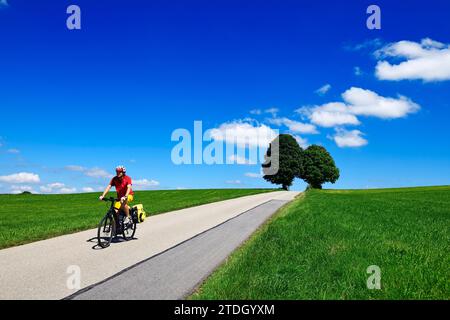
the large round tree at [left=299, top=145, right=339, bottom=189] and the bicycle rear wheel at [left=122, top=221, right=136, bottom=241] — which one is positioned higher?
the large round tree at [left=299, top=145, right=339, bottom=189]

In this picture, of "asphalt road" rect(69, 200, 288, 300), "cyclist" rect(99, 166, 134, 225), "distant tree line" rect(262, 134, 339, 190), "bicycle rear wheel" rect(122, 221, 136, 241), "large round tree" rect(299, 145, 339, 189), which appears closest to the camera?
"asphalt road" rect(69, 200, 288, 300)

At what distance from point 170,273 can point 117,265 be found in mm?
1404

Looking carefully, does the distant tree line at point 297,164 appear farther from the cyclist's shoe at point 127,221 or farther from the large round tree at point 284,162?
the cyclist's shoe at point 127,221

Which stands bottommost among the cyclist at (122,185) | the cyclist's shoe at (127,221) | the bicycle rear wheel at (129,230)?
the bicycle rear wheel at (129,230)

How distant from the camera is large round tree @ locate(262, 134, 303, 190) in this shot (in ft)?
253

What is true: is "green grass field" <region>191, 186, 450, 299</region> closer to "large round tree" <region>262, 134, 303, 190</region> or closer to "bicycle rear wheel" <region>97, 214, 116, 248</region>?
"bicycle rear wheel" <region>97, 214, 116, 248</region>

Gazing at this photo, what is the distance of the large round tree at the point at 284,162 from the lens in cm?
7725

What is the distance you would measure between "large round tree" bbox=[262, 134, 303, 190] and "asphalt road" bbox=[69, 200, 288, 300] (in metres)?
64.6

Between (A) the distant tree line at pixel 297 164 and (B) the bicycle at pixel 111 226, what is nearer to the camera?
(B) the bicycle at pixel 111 226

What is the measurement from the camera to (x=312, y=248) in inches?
419

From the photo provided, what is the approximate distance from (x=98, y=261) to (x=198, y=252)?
261 cm

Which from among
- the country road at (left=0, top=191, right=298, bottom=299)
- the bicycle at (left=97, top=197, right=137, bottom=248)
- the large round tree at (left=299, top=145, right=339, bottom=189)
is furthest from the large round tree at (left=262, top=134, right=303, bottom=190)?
the bicycle at (left=97, top=197, right=137, bottom=248)

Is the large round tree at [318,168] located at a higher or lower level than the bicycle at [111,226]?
higher

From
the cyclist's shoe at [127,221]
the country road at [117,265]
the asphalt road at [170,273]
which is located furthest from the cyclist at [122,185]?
the asphalt road at [170,273]
